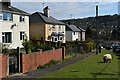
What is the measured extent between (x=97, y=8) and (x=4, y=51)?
67.6 ft

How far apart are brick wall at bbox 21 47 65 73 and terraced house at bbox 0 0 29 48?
8375 millimetres

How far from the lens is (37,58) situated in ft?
45.2

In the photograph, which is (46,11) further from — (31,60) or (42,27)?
(31,60)

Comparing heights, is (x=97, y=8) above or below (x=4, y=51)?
above

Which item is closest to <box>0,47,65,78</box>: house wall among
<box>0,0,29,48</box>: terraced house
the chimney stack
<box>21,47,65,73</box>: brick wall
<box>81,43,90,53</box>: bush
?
<box>21,47,65,73</box>: brick wall

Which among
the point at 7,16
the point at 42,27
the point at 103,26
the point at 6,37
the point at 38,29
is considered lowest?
the point at 6,37

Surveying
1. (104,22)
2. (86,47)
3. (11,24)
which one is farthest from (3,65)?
(104,22)

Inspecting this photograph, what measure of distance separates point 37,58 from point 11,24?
11.9 metres

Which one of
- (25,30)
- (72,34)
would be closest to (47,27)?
(25,30)

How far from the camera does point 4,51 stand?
10.2 meters

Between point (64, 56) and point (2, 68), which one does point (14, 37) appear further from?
point (2, 68)

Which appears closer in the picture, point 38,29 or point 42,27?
point 42,27

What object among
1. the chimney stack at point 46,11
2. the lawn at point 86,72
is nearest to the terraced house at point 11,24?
the lawn at point 86,72

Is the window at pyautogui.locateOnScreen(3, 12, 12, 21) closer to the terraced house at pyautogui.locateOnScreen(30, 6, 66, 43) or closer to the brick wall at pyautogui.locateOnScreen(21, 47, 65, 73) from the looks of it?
the brick wall at pyautogui.locateOnScreen(21, 47, 65, 73)
